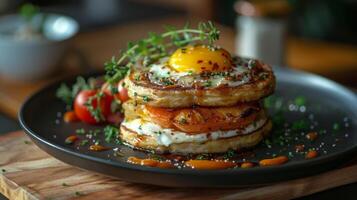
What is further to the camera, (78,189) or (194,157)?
(194,157)

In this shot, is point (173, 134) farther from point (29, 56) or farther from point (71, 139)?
point (29, 56)

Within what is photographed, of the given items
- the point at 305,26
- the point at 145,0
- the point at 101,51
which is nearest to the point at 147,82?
the point at 101,51

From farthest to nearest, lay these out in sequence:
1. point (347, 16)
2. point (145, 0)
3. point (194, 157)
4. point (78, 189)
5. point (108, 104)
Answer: point (145, 0)
point (347, 16)
point (108, 104)
point (194, 157)
point (78, 189)

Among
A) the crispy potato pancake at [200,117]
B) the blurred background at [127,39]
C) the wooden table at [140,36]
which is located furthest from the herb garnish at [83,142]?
the wooden table at [140,36]

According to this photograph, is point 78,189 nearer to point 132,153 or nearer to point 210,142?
point 132,153

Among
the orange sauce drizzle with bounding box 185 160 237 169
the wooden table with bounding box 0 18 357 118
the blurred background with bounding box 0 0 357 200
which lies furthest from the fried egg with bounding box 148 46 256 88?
the wooden table with bounding box 0 18 357 118
